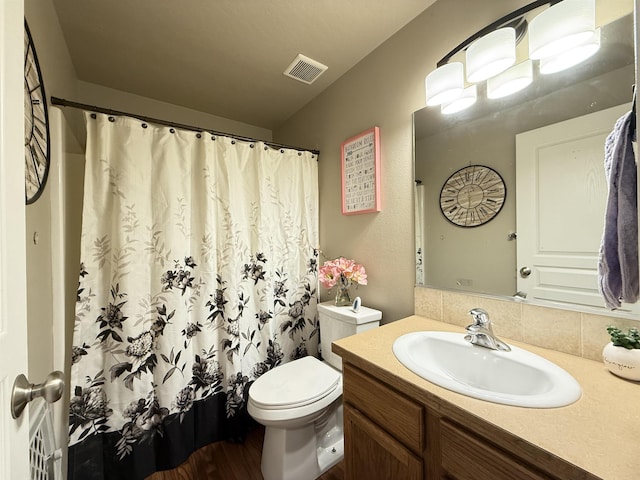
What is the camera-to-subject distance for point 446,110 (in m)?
1.19

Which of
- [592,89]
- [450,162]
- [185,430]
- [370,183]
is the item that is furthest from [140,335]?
[592,89]

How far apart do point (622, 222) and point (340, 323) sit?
1210mm

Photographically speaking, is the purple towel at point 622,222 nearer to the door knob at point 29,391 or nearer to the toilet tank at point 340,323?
the toilet tank at point 340,323

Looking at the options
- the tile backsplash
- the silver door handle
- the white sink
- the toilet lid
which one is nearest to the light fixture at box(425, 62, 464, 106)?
the silver door handle

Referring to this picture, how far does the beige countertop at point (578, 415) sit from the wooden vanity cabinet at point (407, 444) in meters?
0.04

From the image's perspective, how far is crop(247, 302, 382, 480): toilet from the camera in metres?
1.16

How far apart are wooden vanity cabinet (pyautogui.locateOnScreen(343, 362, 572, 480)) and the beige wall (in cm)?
62

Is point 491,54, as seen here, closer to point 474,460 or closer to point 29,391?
point 474,460

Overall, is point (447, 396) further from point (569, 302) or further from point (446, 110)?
point (446, 110)

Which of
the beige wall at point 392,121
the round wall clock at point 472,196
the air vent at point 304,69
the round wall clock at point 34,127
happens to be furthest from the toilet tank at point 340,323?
the air vent at point 304,69

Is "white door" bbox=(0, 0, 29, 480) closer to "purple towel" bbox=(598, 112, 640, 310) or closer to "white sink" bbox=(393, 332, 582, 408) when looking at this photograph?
"white sink" bbox=(393, 332, 582, 408)

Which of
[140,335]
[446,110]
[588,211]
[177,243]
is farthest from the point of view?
[177,243]

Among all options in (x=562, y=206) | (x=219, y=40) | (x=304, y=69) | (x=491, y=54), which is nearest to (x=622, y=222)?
(x=562, y=206)

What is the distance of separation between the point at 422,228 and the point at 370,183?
44 cm
